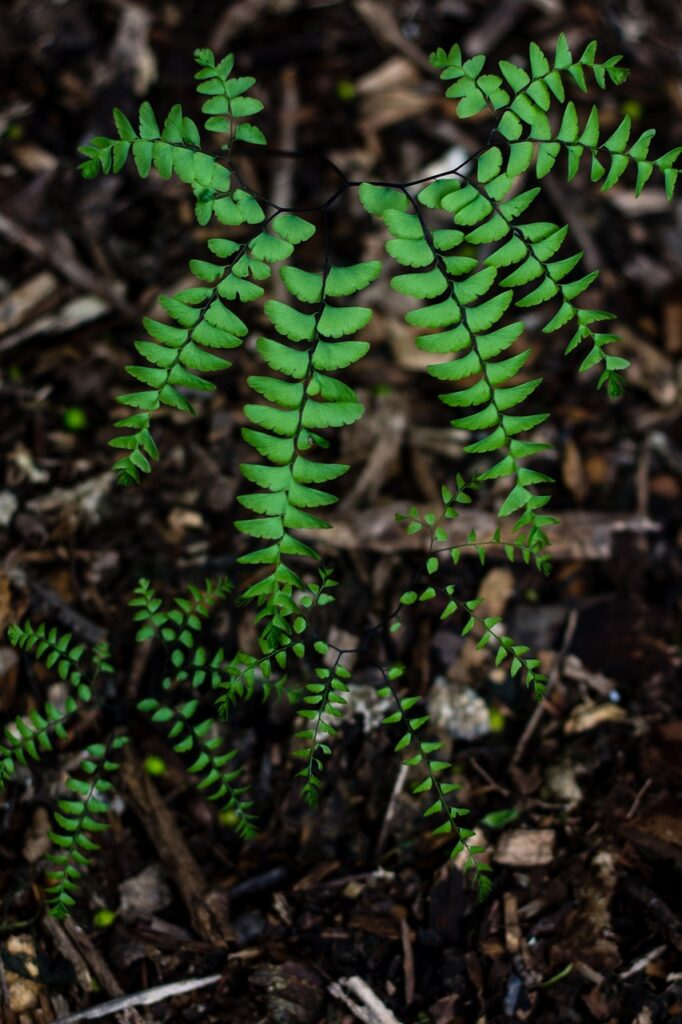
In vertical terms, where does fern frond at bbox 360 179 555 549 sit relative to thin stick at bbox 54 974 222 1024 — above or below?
above

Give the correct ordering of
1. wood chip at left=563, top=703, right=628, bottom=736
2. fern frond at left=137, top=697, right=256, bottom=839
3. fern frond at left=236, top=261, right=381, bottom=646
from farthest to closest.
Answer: wood chip at left=563, top=703, right=628, bottom=736 < fern frond at left=137, top=697, right=256, bottom=839 < fern frond at left=236, top=261, right=381, bottom=646

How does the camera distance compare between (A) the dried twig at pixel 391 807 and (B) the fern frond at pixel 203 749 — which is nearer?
(B) the fern frond at pixel 203 749

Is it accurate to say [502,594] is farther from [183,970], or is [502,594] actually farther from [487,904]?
[183,970]

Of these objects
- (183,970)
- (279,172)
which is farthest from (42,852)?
(279,172)

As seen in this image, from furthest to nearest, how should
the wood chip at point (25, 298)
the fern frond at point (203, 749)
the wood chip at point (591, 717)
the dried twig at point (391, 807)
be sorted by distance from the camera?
the wood chip at point (25, 298), the wood chip at point (591, 717), the dried twig at point (391, 807), the fern frond at point (203, 749)

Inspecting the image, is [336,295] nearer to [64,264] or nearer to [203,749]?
[203,749]

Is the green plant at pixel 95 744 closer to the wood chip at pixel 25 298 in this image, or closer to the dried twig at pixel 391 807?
the dried twig at pixel 391 807

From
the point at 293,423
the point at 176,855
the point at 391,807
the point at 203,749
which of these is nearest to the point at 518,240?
the point at 293,423

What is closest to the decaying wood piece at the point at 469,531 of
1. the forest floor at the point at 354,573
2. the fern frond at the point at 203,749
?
the forest floor at the point at 354,573

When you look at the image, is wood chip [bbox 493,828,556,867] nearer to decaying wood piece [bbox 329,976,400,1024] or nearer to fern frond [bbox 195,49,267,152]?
decaying wood piece [bbox 329,976,400,1024]

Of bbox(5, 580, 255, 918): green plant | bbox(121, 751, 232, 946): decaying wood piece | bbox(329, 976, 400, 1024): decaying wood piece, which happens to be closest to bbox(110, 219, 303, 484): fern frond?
bbox(5, 580, 255, 918): green plant
